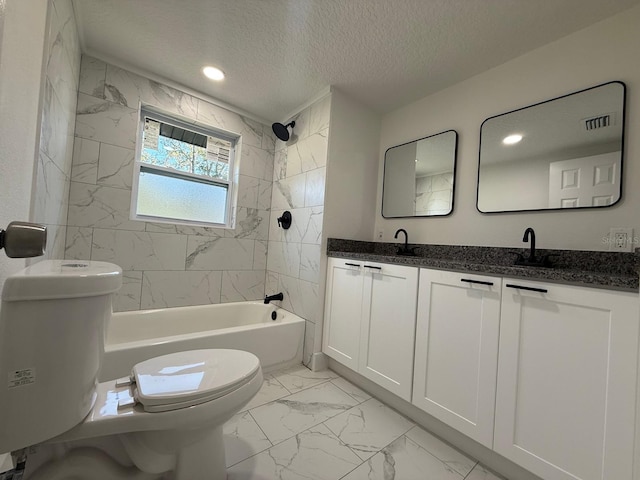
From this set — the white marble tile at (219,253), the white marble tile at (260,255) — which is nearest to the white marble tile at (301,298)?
the white marble tile at (260,255)

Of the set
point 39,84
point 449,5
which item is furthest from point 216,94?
point 449,5

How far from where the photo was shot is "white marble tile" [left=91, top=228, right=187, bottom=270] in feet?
6.41

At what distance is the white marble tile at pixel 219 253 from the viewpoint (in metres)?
2.33

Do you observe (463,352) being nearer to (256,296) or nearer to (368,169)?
(368,169)

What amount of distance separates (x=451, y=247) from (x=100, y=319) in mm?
1963

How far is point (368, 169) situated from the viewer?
2367mm

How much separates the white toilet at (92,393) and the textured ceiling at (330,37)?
1.60m

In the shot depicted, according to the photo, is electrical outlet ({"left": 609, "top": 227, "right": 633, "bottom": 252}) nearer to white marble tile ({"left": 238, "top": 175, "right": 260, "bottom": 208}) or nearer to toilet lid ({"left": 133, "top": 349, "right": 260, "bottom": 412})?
toilet lid ({"left": 133, "top": 349, "right": 260, "bottom": 412})

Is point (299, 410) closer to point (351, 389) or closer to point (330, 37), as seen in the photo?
point (351, 389)

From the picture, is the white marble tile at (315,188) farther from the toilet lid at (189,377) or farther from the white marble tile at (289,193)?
the toilet lid at (189,377)

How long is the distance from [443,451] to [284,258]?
5.94 ft

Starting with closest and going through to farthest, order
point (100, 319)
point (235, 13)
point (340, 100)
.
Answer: point (100, 319), point (235, 13), point (340, 100)

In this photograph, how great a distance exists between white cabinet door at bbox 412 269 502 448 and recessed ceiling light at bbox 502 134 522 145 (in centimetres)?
102

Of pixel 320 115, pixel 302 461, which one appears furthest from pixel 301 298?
pixel 320 115
